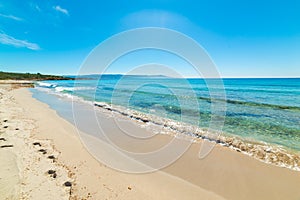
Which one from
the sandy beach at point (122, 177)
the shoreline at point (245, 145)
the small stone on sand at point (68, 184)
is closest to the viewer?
the sandy beach at point (122, 177)

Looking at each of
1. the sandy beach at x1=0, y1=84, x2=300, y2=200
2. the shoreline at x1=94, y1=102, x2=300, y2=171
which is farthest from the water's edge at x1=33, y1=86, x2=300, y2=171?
the sandy beach at x1=0, y1=84, x2=300, y2=200

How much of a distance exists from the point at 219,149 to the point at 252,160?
1.16 m

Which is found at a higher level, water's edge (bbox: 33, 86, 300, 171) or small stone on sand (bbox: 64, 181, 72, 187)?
small stone on sand (bbox: 64, 181, 72, 187)

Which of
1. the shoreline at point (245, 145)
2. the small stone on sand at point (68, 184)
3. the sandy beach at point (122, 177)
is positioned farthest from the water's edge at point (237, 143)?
the small stone on sand at point (68, 184)

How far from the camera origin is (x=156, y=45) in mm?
8133

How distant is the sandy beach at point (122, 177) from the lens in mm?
3492

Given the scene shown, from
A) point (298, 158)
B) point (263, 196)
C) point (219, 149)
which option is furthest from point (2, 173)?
point (298, 158)

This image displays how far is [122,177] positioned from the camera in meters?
4.14

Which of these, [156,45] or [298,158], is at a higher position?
[156,45]

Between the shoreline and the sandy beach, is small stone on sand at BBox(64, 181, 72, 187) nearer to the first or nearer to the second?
the sandy beach

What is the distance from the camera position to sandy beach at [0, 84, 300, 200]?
137 inches

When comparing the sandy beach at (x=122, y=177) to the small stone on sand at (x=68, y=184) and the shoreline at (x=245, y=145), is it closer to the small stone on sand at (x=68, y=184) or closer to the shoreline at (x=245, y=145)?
the small stone on sand at (x=68, y=184)

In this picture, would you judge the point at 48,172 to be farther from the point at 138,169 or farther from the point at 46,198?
the point at 138,169

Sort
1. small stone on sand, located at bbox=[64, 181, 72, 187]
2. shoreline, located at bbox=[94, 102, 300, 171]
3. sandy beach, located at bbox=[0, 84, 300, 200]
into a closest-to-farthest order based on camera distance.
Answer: sandy beach, located at bbox=[0, 84, 300, 200], small stone on sand, located at bbox=[64, 181, 72, 187], shoreline, located at bbox=[94, 102, 300, 171]
